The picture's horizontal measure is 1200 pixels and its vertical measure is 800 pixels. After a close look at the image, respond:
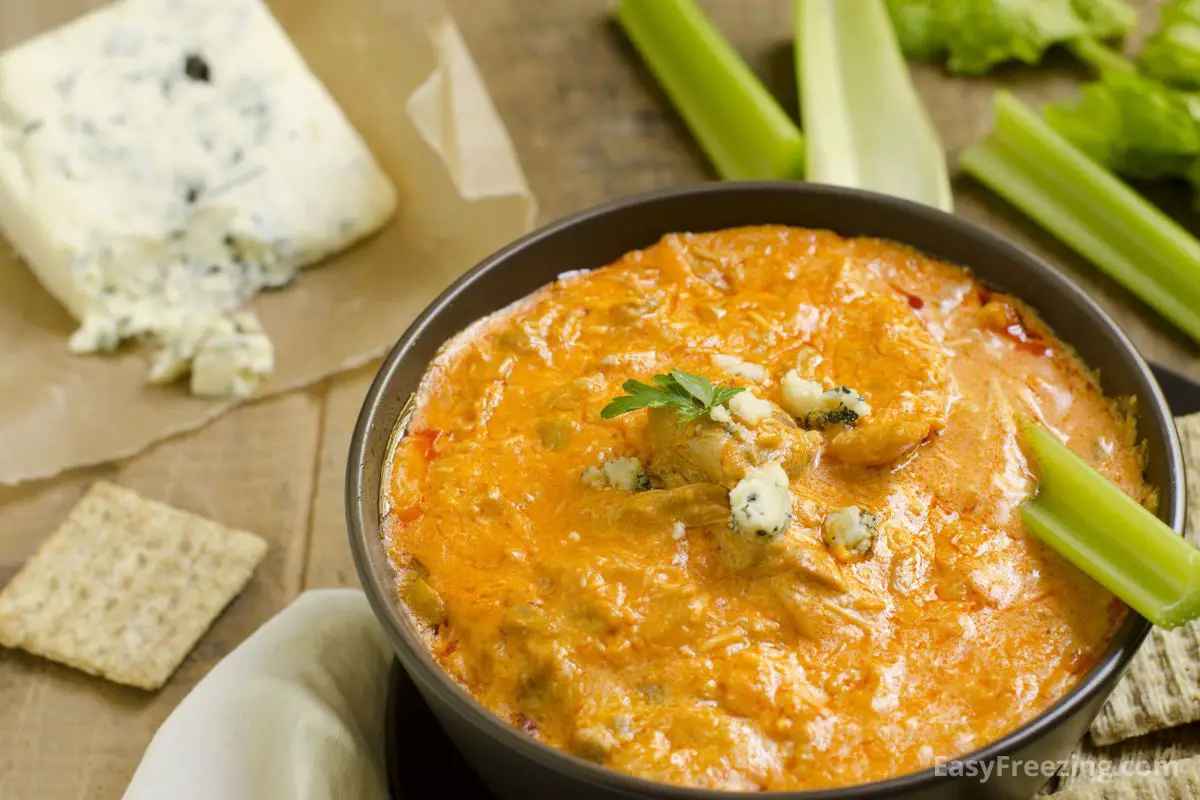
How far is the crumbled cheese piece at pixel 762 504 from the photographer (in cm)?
206

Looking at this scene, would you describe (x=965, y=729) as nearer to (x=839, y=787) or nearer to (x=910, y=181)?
(x=839, y=787)

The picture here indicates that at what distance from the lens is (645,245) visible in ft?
9.58

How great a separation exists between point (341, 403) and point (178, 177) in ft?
3.17

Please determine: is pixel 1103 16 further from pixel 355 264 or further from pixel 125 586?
pixel 125 586

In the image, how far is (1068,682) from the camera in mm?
2061

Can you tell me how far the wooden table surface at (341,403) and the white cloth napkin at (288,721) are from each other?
504mm

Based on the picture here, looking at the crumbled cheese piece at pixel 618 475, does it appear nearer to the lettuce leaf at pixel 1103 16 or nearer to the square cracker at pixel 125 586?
the square cracker at pixel 125 586

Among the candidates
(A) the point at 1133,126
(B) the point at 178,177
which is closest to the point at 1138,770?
(A) the point at 1133,126

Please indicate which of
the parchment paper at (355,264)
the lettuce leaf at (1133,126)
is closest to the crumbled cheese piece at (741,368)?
the parchment paper at (355,264)

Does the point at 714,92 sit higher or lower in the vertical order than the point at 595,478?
lower

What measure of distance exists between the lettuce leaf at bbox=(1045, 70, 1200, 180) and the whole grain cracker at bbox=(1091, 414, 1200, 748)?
1883 millimetres

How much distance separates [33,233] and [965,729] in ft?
10.5

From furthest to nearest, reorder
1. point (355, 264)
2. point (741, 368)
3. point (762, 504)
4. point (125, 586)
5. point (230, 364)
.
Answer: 1. point (355, 264)
2. point (230, 364)
3. point (125, 586)
4. point (741, 368)
5. point (762, 504)

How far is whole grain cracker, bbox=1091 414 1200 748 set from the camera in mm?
2512
